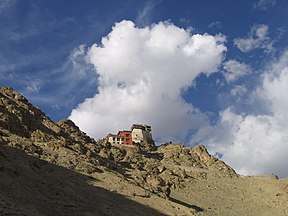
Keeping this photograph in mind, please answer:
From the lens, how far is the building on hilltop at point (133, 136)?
116812mm

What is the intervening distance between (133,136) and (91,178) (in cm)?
7153

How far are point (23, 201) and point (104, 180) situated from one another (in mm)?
19693

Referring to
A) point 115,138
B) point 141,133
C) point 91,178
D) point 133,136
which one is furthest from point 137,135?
point 91,178

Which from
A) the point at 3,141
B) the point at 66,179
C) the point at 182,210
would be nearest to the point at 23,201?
the point at 66,179

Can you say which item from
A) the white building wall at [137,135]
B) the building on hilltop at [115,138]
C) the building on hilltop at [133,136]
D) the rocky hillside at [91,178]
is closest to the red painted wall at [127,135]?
the building on hilltop at [133,136]

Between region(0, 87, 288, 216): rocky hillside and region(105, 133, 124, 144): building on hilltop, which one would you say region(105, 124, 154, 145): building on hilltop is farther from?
region(0, 87, 288, 216): rocky hillside

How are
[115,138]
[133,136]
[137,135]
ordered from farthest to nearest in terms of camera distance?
[137,135]
[133,136]
[115,138]

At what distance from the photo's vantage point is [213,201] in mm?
66875

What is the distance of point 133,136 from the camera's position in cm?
12119

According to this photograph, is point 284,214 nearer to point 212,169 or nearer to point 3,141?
point 212,169

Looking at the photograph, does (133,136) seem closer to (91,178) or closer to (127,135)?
(127,135)

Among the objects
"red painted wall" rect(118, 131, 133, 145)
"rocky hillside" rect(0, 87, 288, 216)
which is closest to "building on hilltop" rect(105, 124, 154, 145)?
"red painted wall" rect(118, 131, 133, 145)

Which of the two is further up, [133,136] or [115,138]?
[133,136]

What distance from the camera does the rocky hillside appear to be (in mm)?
36438
